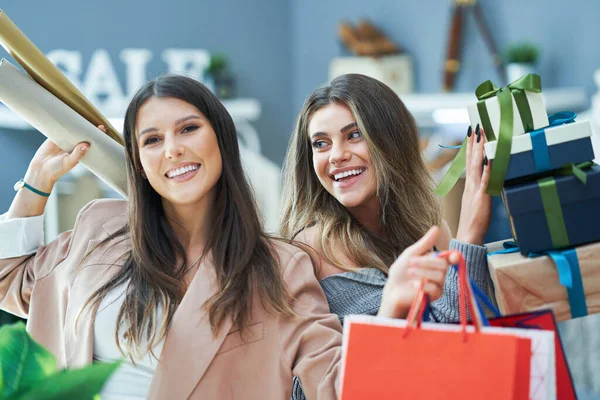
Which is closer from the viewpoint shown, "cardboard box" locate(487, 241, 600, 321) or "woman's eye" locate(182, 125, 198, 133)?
"cardboard box" locate(487, 241, 600, 321)

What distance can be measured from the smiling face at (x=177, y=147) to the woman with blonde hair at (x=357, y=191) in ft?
0.78

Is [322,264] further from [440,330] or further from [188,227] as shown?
[440,330]

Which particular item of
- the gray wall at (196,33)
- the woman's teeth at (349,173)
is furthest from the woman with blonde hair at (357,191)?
the gray wall at (196,33)

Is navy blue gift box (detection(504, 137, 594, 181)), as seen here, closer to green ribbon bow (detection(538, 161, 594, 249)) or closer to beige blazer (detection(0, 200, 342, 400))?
green ribbon bow (detection(538, 161, 594, 249))

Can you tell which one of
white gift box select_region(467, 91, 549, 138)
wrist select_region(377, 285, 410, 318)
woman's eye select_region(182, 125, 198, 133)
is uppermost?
woman's eye select_region(182, 125, 198, 133)

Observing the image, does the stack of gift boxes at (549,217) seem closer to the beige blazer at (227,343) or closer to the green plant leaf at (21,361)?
the beige blazer at (227,343)

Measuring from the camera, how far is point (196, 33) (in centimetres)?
491

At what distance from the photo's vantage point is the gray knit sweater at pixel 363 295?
1.39 m

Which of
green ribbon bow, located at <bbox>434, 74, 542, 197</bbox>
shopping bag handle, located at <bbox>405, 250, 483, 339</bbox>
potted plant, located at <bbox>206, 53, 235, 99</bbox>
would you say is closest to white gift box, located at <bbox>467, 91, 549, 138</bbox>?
green ribbon bow, located at <bbox>434, 74, 542, 197</bbox>

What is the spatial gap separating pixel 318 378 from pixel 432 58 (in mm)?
3336

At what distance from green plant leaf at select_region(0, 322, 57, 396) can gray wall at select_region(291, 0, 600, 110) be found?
3.07m

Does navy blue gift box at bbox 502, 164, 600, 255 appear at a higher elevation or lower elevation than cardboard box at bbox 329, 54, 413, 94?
lower

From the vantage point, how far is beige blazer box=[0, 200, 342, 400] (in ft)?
4.41

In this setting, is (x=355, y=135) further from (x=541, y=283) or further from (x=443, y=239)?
(x=541, y=283)
